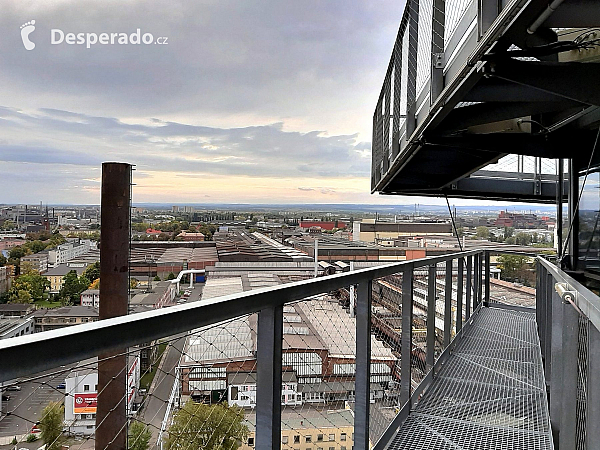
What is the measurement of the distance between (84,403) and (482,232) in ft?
24.2

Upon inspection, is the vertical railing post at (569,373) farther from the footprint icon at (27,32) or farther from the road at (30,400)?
the footprint icon at (27,32)

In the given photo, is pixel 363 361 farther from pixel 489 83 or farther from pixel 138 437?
pixel 489 83

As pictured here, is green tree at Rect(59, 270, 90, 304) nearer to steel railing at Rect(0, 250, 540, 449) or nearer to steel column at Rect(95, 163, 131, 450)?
steel column at Rect(95, 163, 131, 450)

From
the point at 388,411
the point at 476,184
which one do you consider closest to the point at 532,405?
the point at 388,411

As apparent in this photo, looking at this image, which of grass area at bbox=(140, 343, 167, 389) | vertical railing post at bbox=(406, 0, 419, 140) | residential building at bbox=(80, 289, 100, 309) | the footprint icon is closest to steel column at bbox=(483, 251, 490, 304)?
vertical railing post at bbox=(406, 0, 419, 140)

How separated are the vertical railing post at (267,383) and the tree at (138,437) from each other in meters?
0.24

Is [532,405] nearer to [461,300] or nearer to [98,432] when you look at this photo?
[461,300]

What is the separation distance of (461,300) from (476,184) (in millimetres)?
2754

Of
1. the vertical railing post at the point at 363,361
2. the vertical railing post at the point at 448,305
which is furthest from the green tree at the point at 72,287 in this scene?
the vertical railing post at the point at 363,361

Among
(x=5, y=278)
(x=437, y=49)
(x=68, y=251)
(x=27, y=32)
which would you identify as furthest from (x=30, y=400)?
(x=27, y=32)

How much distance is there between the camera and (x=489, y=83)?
2371 mm

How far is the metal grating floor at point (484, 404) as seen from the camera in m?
2.22

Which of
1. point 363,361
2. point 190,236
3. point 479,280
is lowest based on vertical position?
point 479,280

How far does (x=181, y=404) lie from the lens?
106cm
